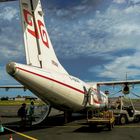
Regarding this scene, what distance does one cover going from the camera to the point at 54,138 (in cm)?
2025

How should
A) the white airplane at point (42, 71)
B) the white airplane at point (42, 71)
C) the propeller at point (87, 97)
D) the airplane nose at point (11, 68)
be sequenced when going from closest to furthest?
the airplane nose at point (11, 68) → the white airplane at point (42, 71) → the white airplane at point (42, 71) → the propeller at point (87, 97)

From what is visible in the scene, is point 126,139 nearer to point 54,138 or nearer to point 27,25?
point 54,138

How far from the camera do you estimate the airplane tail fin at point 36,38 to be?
22.8m

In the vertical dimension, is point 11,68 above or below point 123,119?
above

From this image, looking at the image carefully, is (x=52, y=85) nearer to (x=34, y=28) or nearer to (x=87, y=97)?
(x=34, y=28)

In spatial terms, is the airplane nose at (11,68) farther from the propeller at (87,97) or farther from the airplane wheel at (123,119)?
the airplane wheel at (123,119)

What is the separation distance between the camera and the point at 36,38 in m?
23.6

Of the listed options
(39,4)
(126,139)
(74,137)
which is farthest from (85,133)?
(39,4)

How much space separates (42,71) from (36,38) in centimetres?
313

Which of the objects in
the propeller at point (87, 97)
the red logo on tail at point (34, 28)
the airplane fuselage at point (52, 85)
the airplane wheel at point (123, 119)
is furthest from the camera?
the airplane wheel at point (123, 119)

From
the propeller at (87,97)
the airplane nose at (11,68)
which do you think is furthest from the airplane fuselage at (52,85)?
the propeller at (87,97)

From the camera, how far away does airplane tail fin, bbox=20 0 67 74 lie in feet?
74.7

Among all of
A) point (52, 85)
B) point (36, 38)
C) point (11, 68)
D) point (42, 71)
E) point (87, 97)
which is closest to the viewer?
point (11, 68)

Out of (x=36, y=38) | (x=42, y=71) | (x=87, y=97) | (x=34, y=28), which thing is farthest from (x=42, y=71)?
(x=87, y=97)
